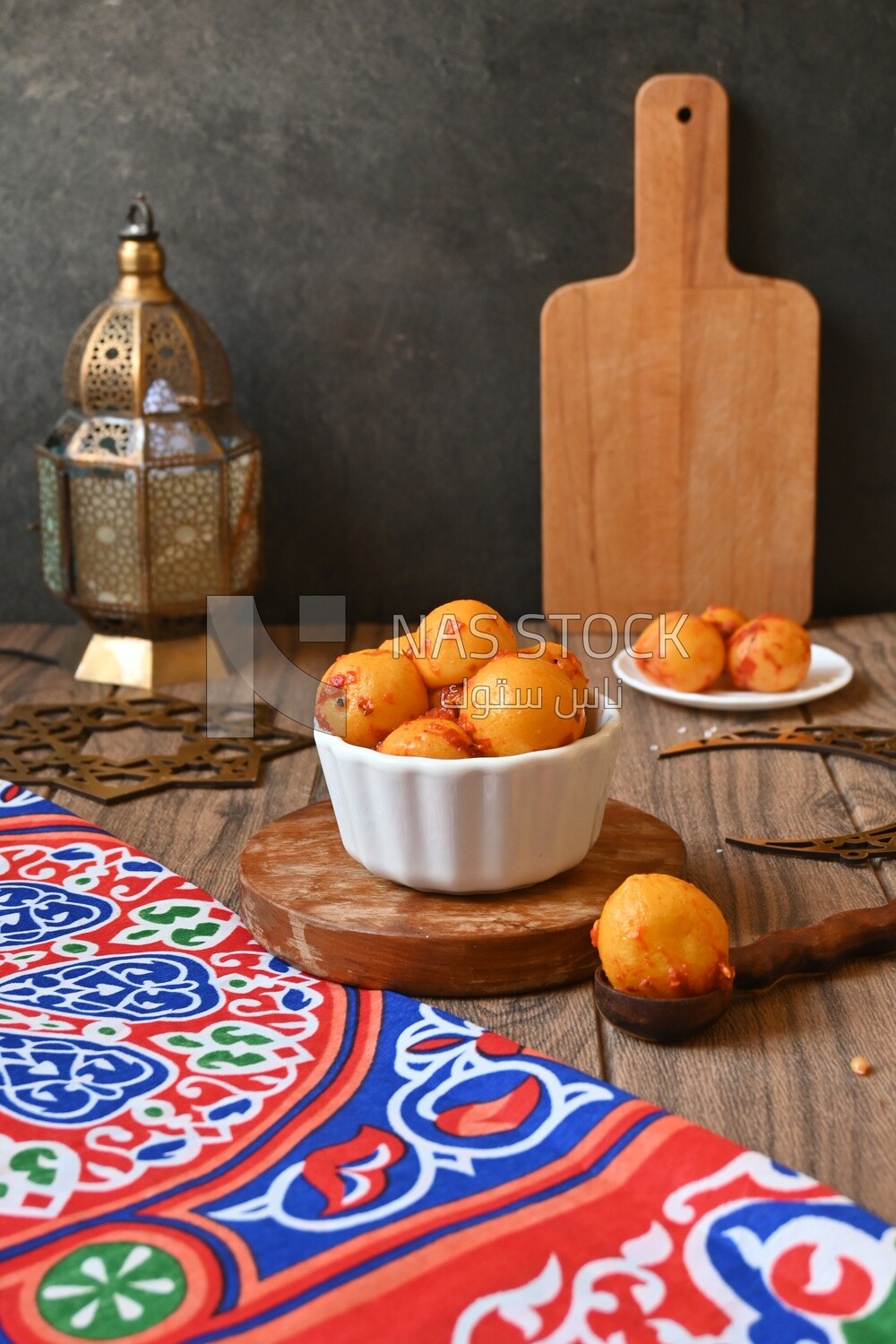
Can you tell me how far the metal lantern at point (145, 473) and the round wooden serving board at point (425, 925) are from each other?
60cm

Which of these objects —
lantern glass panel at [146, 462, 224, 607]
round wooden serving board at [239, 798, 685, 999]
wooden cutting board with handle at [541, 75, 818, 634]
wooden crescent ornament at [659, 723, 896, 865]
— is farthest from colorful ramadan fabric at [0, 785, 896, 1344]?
wooden cutting board with handle at [541, 75, 818, 634]

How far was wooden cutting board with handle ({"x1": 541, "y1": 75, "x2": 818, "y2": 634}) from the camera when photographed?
159 centimetres

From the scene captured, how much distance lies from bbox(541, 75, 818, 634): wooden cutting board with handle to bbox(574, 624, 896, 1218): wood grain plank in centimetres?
53

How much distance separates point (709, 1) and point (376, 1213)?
1.44 m

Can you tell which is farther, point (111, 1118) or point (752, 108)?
point (752, 108)

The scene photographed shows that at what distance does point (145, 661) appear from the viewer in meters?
1.50

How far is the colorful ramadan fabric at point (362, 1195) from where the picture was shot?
1.78 feet

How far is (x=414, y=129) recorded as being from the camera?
1.63m

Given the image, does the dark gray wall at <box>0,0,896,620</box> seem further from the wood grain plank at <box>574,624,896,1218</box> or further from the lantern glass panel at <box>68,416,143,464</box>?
the wood grain plank at <box>574,624,896,1218</box>

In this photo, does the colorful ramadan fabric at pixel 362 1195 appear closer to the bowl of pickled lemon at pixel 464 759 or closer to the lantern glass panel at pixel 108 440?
the bowl of pickled lemon at pixel 464 759

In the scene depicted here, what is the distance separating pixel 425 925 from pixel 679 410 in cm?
97

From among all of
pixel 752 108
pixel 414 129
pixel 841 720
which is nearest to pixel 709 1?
pixel 752 108

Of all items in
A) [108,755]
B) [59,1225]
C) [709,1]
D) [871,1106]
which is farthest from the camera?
[709,1]

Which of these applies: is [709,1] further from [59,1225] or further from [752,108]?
[59,1225]
